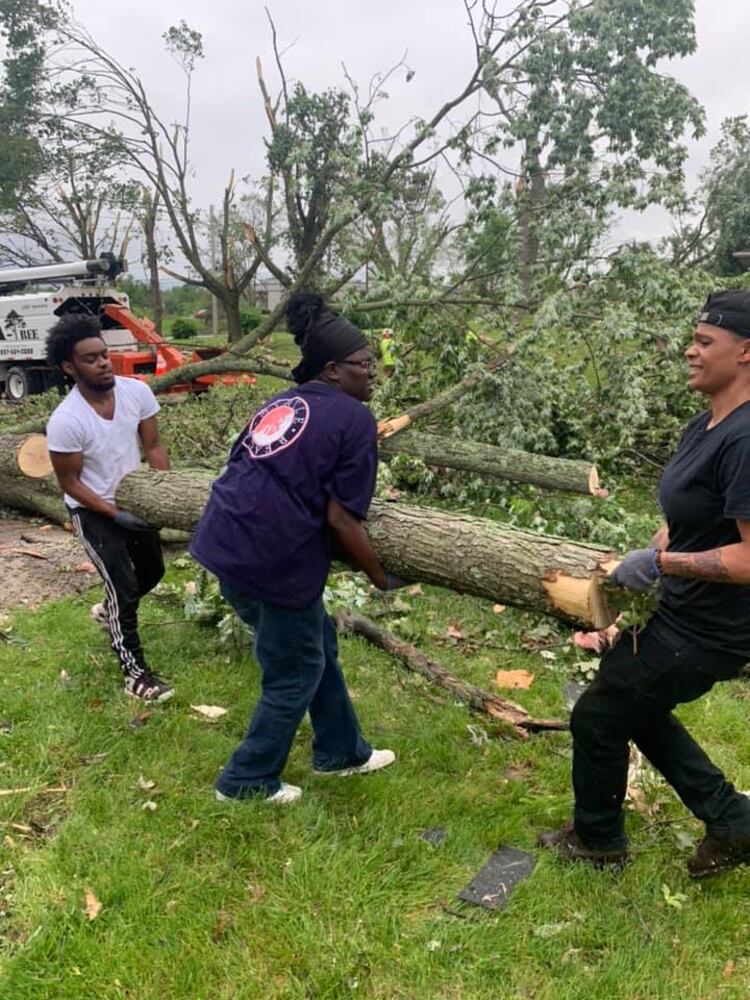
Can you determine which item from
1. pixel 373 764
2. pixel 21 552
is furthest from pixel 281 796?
pixel 21 552

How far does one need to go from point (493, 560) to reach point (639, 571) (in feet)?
2.15

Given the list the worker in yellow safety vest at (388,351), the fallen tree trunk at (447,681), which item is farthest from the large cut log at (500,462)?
the fallen tree trunk at (447,681)

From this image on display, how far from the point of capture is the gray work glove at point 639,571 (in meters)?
2.10

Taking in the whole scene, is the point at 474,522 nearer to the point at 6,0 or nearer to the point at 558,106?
the point at 558,106

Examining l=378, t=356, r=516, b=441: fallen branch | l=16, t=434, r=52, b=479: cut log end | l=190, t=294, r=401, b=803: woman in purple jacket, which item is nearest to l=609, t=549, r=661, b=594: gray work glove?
l=190, t=294, r=401, b=803: woman in purple jacket

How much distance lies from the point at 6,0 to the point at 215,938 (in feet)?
79.7

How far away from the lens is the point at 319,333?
2482 mm

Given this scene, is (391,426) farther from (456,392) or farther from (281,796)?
(281,796)

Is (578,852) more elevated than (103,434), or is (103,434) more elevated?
(103,434)

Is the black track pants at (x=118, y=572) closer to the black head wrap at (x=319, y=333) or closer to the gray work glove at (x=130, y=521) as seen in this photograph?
the gray work glove at (x=130, y=521)

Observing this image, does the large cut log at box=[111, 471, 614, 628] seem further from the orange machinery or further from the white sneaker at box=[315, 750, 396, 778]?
the orange machinery

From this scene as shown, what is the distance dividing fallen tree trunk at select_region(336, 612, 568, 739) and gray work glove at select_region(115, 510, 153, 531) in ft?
4.15

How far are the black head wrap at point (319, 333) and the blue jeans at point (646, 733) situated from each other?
4.12 feet

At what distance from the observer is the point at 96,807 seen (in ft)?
8.94
